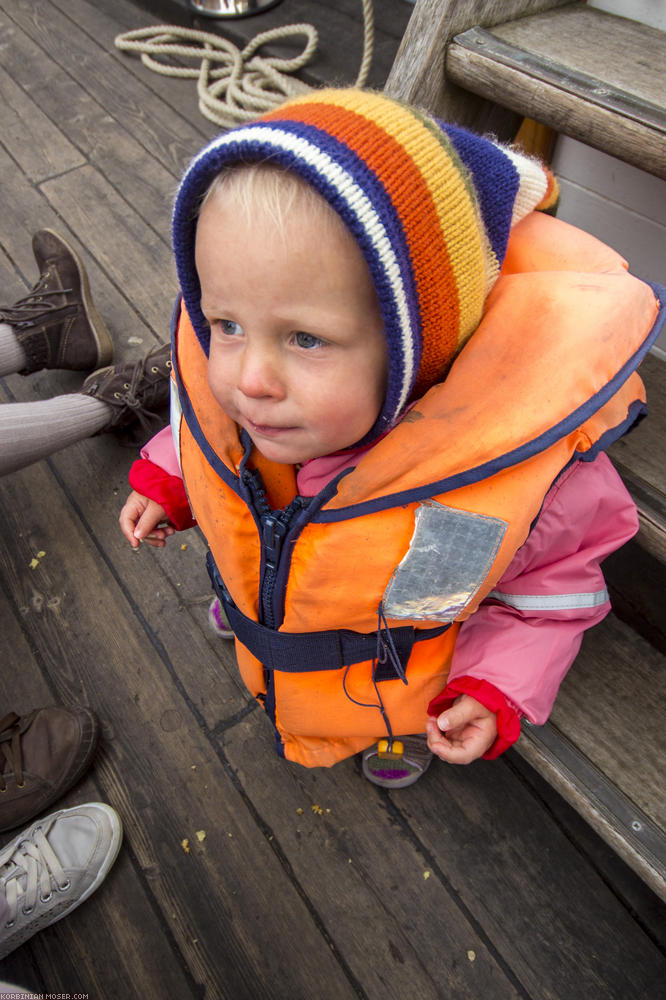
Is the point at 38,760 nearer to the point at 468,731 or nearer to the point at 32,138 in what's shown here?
the point at 468,731

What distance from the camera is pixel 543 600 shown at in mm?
957

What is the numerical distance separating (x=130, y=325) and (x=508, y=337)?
1.53 meters

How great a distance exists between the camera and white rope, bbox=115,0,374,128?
2.47 m

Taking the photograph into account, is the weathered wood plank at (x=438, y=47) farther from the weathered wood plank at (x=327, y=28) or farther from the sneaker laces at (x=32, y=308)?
the weathered wood plank at (x=327, y=28)

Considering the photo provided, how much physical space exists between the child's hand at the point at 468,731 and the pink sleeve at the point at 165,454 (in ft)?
2.00

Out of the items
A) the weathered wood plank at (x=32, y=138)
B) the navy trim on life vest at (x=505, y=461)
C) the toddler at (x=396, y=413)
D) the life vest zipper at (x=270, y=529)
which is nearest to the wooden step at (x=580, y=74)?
the toddler at (x=396, y=413)

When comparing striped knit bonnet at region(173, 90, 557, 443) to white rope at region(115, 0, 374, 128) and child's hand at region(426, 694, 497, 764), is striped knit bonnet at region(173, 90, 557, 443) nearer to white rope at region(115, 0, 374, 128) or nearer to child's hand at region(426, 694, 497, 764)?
child's hand at region(426, 694, 497, 764)

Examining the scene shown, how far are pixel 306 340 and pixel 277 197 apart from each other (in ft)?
0.45

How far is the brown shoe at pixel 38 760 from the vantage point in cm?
135

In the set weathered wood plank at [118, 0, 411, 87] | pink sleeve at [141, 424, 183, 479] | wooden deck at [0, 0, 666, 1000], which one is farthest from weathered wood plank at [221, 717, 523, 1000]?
weathered wood plank at [118, 0, 411, 87]

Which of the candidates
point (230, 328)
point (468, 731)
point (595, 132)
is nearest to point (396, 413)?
point (230, 328)

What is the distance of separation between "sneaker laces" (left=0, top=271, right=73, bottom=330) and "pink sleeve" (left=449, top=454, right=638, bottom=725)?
4.93 feet

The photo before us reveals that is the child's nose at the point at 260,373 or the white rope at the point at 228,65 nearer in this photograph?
the child's nose at the point at 260,373

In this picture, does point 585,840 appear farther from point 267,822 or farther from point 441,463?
point 441,463
